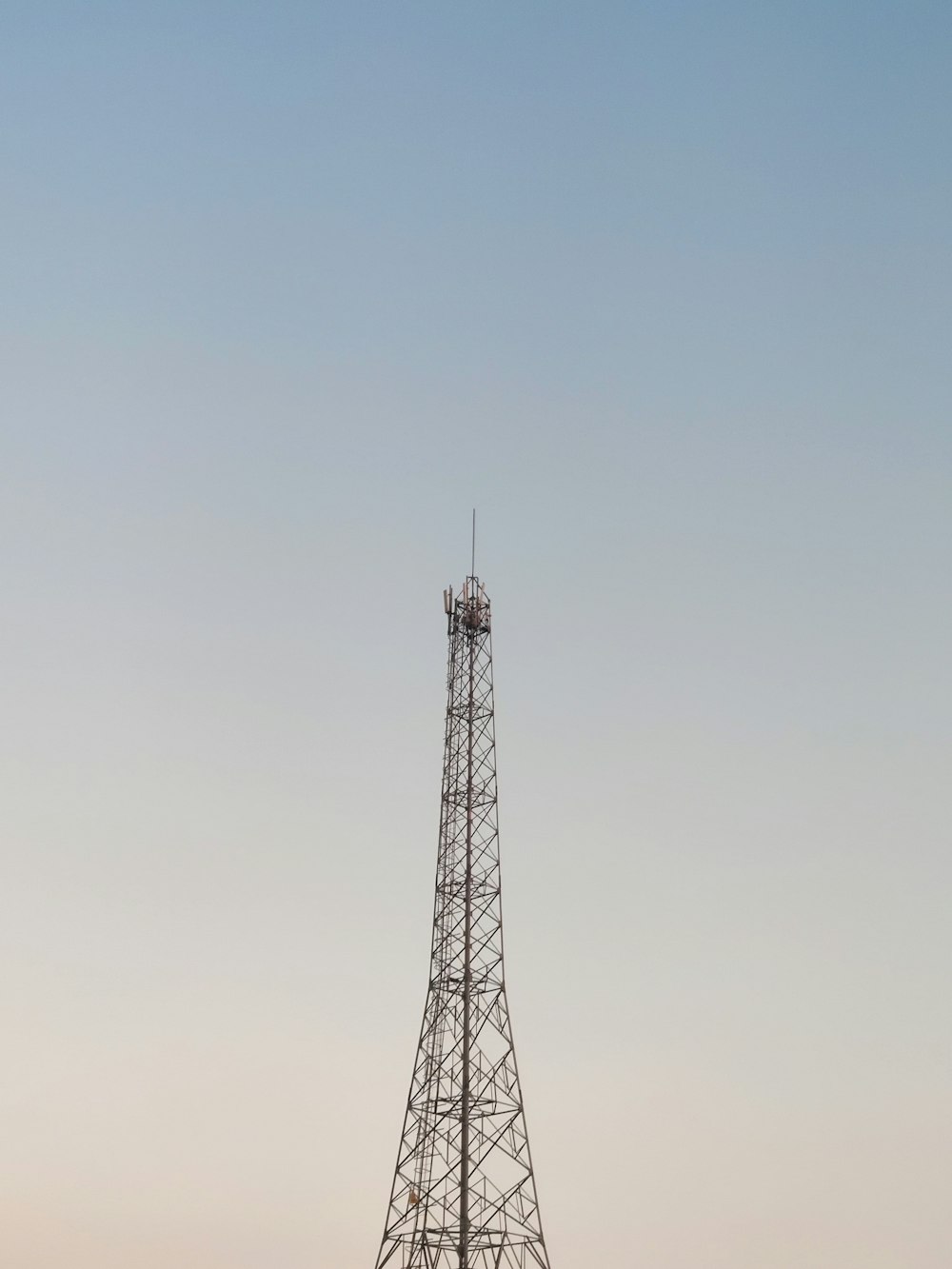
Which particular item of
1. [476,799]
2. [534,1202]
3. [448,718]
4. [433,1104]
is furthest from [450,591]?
[534,1202]

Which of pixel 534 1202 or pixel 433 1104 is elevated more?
pixel 433 1104

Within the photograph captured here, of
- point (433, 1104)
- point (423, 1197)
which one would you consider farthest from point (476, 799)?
point (423, 1197)

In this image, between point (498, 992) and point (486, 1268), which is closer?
point (486, 1268)

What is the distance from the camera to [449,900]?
57.0 metres

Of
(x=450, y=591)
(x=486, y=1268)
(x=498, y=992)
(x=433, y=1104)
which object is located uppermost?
(x=450, y=591)

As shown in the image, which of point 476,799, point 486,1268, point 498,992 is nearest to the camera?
point 486,1268

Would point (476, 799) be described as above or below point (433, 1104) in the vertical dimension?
above

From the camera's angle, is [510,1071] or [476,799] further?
[476,799]

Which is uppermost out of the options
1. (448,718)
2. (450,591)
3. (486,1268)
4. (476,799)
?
(450,591)

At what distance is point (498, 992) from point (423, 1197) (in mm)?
8961

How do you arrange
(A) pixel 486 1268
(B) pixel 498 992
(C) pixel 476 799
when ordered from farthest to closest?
(C) pixel 476 799, (B) pixel 498 992, (A) pixel 486 1268

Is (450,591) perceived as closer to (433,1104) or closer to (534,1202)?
(433,1104)

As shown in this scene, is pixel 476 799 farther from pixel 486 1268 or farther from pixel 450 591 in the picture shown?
pixel 486 1268

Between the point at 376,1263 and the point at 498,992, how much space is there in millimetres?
12188
